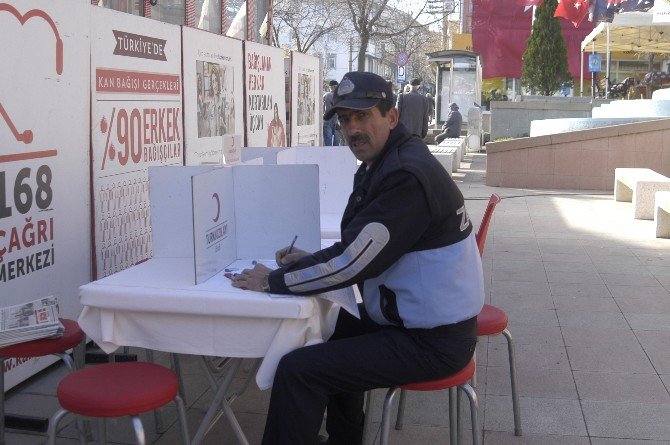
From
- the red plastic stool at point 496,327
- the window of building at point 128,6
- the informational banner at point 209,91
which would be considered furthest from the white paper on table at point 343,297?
the window of building at point 128,6

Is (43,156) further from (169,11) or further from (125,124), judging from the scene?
(169,11)

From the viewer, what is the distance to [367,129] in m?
3.42

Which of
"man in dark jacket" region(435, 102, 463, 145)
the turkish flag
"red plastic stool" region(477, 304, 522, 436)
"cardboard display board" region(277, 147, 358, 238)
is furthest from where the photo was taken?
the turkish flag

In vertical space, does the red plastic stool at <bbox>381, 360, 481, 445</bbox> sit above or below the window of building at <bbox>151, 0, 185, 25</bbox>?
below

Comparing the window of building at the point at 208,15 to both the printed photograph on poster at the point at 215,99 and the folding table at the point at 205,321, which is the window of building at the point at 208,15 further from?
the folding table at the point at 205,321

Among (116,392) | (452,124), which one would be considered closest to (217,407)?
(116,392)

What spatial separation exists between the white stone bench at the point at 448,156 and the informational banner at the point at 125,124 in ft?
28.0

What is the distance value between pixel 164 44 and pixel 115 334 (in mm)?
3256

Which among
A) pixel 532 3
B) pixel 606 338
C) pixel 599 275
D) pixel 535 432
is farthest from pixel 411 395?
pixel 532 3

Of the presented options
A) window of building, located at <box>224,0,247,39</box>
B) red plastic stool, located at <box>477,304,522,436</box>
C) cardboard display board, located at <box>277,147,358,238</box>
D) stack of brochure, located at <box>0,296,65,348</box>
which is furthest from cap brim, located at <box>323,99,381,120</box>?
window of building, located at <box>224,0,247,39</box>

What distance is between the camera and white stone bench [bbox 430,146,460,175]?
1539 centimetres

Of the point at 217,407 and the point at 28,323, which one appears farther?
the point at 28,323

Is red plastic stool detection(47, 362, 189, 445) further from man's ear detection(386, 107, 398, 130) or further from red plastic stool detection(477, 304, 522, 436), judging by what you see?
red plastic stool detection(477, 304, 522, 436)

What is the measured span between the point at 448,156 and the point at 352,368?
494 inches
